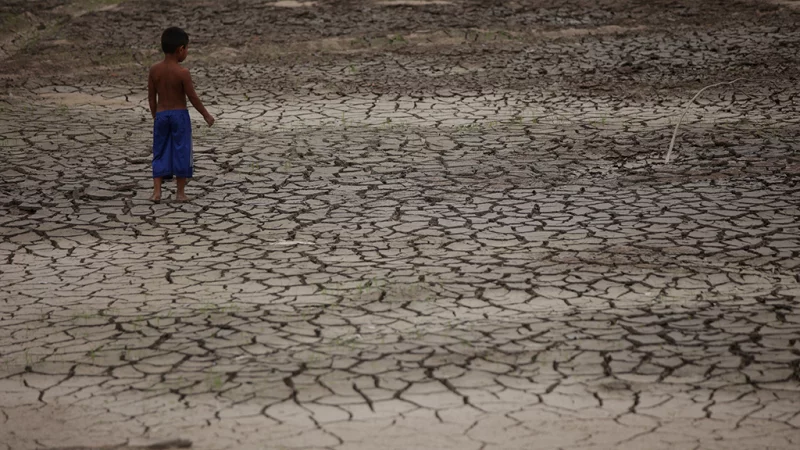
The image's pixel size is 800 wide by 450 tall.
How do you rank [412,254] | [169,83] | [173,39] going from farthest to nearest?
[169,83]
[173,39]
[412,254]

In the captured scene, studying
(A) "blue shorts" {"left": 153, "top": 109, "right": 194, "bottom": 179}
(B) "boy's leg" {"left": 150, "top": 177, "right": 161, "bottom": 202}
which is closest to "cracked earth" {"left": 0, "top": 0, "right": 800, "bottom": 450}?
(B) "boy's leg" {"left": 150, "top": 177, "right": 161, "bottom": 202}

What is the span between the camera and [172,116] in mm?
7816

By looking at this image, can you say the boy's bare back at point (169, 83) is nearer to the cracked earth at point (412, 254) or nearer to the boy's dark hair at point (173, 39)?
the boy's dark hair at point (173, 39)

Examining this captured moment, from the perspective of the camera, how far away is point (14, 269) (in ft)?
21.5

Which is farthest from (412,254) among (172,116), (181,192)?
(172,116)

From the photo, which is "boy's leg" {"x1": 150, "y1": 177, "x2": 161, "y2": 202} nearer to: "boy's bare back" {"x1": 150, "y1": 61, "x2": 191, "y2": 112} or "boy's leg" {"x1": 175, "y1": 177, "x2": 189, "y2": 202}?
"boy's leg" {"x1": 175, "y1": 177, "x2": 189, "y2": 202}

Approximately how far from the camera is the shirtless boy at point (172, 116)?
25.4 feet

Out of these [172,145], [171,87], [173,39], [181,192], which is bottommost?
[181,192]

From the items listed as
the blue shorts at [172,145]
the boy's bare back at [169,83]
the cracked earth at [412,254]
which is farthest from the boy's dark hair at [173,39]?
the cracked earth at [412,254]

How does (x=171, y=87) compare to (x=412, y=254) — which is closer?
(x=412, y=254)

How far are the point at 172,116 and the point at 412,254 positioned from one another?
7.43ft

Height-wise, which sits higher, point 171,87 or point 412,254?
point 171,87

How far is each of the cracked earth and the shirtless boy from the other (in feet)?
0.88

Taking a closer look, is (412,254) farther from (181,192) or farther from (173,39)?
(173,39)
